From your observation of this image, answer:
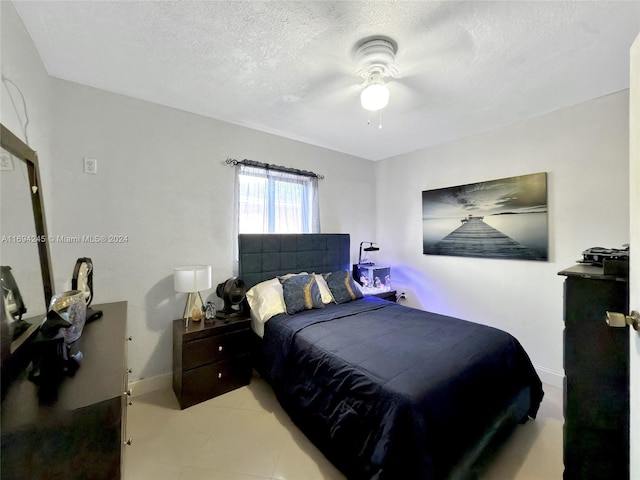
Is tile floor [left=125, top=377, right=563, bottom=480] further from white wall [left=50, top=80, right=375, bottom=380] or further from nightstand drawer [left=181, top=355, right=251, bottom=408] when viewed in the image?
white wall [left=50, top=80, right=375, bottom=380]

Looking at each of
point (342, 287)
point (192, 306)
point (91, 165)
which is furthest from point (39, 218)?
point (342, 287)

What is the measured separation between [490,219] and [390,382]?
2280 millimetres

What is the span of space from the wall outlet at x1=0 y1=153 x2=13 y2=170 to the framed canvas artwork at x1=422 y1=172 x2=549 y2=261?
3.52m

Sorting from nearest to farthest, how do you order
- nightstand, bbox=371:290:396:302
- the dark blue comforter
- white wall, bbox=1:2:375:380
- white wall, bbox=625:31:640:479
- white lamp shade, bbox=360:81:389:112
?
white wall, bbox=625:31:640:479 < the dark blue comforter < white lamp shade, bbox=360:81:389:112 < white wall, bbox=1:2:375:380 < nightstand, bbox=371:290:396:302

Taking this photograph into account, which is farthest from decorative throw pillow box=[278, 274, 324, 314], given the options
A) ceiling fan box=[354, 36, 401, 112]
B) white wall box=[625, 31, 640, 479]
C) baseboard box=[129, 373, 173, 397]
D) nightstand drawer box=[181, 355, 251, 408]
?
white wall box=[625, 31, 640, 479]

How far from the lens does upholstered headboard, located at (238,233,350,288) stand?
2.78 meters

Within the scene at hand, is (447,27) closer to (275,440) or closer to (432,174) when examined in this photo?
(432,174)

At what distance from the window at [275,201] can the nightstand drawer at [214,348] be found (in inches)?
42.8

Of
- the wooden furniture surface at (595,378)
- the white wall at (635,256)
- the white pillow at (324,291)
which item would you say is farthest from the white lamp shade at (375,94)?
the white pillow at (324,291)

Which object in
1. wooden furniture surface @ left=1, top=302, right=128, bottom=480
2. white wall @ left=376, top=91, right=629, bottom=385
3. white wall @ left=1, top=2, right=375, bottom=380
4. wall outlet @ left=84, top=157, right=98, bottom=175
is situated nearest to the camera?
wooden furniture surface @ left=1, top=302, right=128, bottom=480

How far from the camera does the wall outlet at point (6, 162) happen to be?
3.26ft

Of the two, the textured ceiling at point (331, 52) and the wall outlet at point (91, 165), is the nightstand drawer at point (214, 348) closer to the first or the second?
the wall outlet at point (91, 165)

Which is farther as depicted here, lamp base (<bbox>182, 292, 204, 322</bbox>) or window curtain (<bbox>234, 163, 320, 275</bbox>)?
window curtain (<bbox>234, 163, 320, 275</bbox>)

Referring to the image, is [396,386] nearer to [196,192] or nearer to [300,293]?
[300,293]
